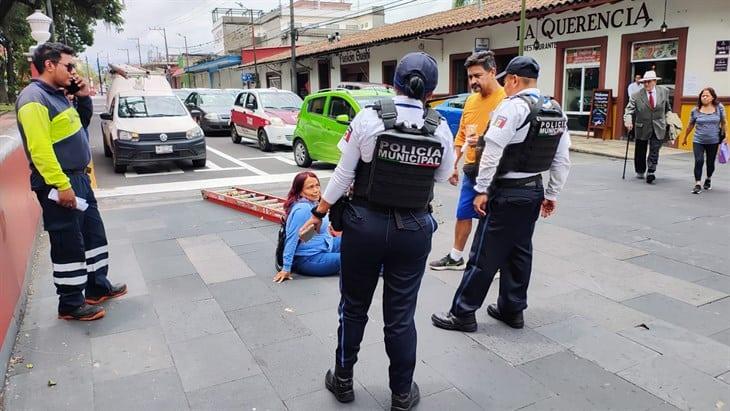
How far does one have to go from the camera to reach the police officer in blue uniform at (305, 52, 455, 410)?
2545mm

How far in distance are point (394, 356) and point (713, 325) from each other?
2.46 metres

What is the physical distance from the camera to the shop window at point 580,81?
621 inches

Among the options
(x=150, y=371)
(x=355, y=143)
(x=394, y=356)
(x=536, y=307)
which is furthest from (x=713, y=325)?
(x=150, y=371)

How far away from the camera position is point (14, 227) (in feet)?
14.7

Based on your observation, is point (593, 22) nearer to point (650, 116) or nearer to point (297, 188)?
point (650, 116)

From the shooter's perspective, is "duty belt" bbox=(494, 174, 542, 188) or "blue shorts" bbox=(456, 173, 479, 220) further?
"blue shorts" bbox=(456, 173, 479, 220)

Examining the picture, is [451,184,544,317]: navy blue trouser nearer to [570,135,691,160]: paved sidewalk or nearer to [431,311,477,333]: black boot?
[431,311,477,333]: black boot

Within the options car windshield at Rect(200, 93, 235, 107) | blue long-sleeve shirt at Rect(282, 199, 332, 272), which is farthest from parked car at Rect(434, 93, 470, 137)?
blue long-sleeve shirt at Rect(282, 199, 332, 272)

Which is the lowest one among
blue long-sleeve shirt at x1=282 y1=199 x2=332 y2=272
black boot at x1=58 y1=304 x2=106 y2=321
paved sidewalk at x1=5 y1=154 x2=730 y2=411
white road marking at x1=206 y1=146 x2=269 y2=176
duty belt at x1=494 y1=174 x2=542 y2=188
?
paved sidewalk at x1=5 y1=154 x2=730 y2=411

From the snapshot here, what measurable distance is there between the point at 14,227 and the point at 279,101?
11028mm

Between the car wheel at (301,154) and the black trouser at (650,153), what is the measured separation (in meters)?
6.04

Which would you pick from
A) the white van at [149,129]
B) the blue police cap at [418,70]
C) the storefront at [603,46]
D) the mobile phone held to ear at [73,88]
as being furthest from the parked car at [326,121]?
the blue police cap at [418,70]

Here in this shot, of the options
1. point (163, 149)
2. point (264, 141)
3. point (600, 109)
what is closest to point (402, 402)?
point (163, 149)

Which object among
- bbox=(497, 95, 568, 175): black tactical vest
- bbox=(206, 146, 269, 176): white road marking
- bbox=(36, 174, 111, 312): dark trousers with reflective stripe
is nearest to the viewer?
bbox=(497, 95, 568, 175): black tactical vest
